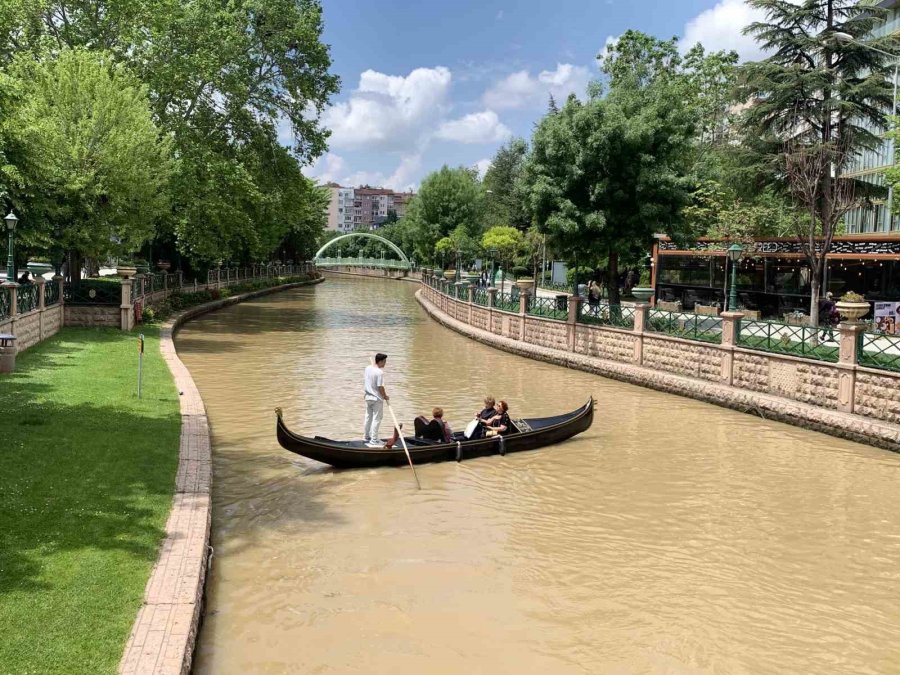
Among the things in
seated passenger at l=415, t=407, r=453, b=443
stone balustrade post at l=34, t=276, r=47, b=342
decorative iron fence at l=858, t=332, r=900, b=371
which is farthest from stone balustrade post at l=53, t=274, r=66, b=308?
decorative iron fence at l=858, t=332, r=900, b=371

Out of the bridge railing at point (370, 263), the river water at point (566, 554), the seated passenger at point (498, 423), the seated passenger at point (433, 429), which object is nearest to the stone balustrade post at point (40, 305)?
the river water at point (566, 554)

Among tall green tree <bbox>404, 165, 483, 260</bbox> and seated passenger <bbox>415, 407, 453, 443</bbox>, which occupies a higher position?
tall green tree <bbox>404, 165, 483, 260</bbox>

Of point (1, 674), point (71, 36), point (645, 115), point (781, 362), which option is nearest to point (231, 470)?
point (1, 674)

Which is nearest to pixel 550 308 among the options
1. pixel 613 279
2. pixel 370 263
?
pixel 613 279

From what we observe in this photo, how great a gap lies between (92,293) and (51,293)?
6.93 feet

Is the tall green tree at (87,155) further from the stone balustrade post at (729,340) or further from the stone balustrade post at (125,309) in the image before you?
the stone balustrade post at (729,340)

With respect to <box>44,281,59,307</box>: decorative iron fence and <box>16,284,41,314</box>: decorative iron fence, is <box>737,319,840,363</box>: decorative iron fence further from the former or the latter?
<box>44,281,59,307</box>: decorative iron fence

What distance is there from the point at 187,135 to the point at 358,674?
102ft

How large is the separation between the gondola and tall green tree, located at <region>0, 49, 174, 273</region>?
16.5 meters

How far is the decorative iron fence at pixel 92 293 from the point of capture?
26.7 metres

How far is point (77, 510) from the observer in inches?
320

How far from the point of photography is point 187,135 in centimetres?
3341

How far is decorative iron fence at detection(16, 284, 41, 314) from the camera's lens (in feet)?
65.9

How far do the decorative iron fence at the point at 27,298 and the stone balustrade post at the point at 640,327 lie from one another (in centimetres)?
1696
